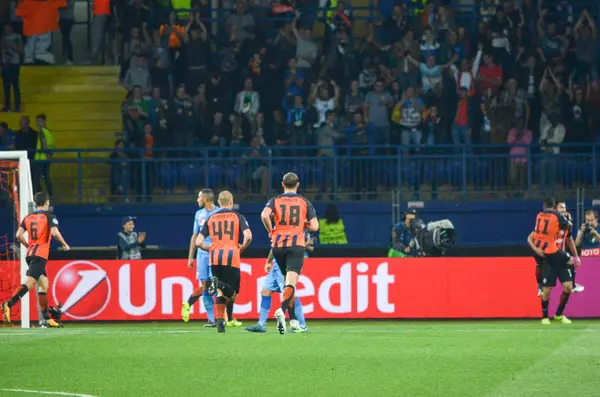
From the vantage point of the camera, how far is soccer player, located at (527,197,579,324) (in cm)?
1967

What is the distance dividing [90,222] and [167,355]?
40.7 feet

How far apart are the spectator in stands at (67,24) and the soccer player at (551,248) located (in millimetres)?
12388

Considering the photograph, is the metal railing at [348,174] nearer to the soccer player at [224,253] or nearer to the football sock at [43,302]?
the football sock at [43,302]

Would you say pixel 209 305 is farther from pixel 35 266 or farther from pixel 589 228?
pixel 589 228

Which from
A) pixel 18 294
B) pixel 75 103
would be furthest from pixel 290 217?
pixel 75 103

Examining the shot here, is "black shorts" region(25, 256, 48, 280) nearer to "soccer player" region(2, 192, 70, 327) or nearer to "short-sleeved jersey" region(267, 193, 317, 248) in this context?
"soccer player" region(2, 192, 70, 327)

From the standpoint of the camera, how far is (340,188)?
2486cm

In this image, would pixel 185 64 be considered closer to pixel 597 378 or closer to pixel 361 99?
pixel 361 99

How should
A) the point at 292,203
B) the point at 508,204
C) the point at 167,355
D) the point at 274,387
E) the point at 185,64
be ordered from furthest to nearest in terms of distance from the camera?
the point at 185,64 → the point at 508,204 → the point at 292,203 → the point at 167,355 → the point at 274,387

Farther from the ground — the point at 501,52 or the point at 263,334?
the point at 501,52

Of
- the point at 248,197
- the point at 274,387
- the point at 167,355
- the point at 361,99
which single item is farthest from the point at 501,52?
the point at 274,387

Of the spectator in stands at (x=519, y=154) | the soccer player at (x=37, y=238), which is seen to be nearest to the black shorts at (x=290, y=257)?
the soccer player at (x=37, y=238)

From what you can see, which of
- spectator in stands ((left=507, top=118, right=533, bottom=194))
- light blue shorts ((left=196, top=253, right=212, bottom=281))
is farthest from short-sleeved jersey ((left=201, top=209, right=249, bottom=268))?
spectator in stands ((left=507, top=118, right=533, bottom=194))

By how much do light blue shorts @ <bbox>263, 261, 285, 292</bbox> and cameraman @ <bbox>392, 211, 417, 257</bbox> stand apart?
6.70 meters
